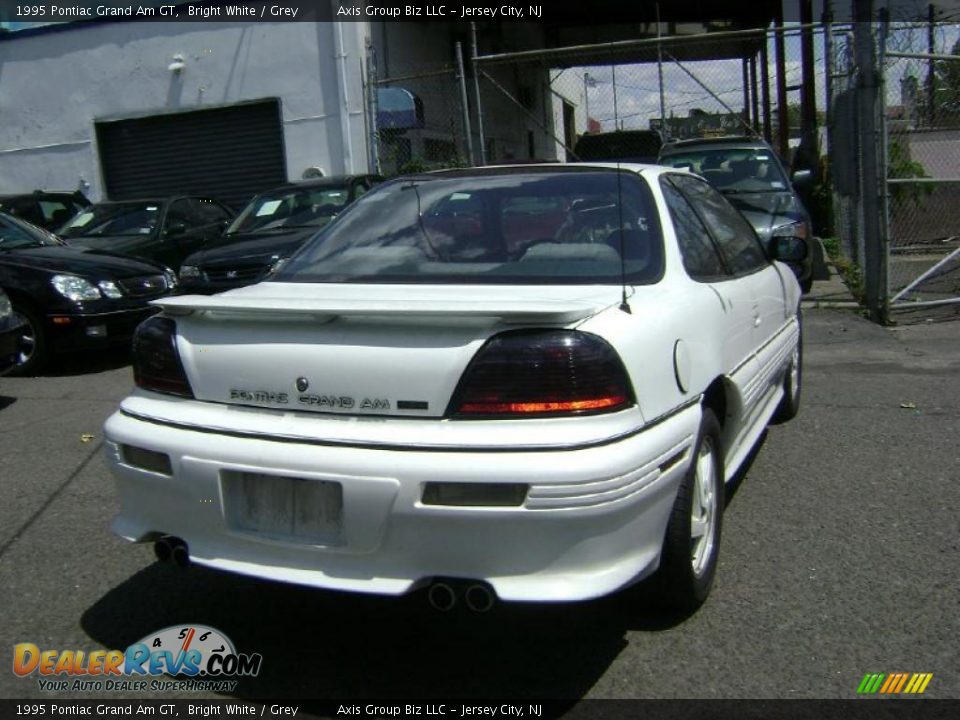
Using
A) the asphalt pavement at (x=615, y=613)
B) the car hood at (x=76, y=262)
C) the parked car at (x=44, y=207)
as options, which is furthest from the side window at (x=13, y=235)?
the asphalt pavement at (x=615, y=613)

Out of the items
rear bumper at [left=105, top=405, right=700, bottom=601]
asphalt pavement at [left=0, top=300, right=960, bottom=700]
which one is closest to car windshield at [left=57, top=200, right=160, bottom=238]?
asphalt pavement at [left=0, top=300, right=960, bottom=700]

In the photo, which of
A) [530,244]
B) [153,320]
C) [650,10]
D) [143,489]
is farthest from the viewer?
[650,10]

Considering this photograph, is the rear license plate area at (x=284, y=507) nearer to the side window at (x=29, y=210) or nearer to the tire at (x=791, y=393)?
the tire at (x=791, y=393)

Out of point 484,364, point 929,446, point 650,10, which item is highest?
point 650,10

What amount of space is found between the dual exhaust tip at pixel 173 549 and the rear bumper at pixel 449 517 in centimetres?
13

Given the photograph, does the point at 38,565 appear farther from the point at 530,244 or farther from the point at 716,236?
the point at 716,236

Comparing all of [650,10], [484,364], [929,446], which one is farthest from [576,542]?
[650,10]

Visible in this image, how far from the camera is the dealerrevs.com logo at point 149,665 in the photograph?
3059 mm

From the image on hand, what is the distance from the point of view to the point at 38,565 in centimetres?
399

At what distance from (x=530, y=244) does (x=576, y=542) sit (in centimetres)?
137

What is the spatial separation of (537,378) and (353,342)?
22.3 inches

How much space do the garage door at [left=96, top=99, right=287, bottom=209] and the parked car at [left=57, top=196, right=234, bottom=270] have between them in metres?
4.44

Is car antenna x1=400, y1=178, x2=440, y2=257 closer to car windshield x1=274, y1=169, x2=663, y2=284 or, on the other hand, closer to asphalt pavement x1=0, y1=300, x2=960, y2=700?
car windshield x1=274, y1=169, x2=663, y2=284

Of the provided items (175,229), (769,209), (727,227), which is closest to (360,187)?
(175,229)
